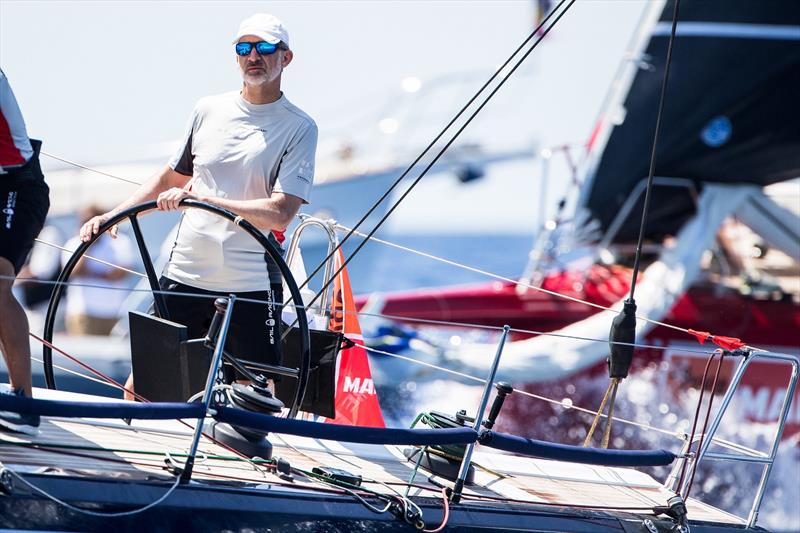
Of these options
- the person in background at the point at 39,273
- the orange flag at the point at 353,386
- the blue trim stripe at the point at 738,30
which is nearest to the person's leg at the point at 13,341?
the orange flag at the point at 353,386

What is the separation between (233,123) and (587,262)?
7.17 m

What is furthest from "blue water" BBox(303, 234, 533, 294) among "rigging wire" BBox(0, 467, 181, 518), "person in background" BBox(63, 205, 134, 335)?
"rigging wire" BBox(0, 467, 181, 518)

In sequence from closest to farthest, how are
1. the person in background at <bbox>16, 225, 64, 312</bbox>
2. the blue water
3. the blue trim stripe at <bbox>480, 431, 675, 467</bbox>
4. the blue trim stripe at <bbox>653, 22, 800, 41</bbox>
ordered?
1. the blue trim stripe at <bbox>480, 431, 675, 467</bbox>
2. the blue trim stripe at <bbox>653, 22, 800, 41</bbox>
3. the person in background at <bbox>16, 225, 64, 312</bbox>
4. the blue water

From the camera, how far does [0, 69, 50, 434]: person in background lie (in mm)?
2979

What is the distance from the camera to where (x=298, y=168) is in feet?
11.1

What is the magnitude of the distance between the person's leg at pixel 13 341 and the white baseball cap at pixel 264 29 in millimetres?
953

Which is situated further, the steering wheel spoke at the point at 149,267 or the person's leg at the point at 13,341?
the steering wheel spoke at the point at 149,267

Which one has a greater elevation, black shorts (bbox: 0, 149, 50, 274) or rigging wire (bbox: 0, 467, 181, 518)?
black shorts (bbox: 0, 149, 50, 274)

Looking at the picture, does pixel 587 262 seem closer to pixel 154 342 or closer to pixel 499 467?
pixel 499 467

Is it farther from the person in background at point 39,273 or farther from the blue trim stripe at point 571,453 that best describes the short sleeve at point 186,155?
the person in background at point 39,273

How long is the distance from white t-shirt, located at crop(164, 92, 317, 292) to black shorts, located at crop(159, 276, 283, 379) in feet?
0.12

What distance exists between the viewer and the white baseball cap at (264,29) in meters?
3.36

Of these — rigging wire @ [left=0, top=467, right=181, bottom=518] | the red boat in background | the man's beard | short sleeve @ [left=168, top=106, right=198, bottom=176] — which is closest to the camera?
rigging wire @ [left=0, top=467, right=181, bottom=518]

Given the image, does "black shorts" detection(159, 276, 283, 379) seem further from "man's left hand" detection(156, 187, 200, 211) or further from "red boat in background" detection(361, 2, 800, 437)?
"red boat in background" detection(361, 2, 800, 437)
